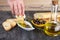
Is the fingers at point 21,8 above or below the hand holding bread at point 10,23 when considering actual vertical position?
above

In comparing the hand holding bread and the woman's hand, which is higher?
the woman's hand

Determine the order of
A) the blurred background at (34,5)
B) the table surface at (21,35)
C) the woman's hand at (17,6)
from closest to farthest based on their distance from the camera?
1. the table surface at (21,35)
2. the woman's hand at (17,6)
3. the blurred background at (34,5)

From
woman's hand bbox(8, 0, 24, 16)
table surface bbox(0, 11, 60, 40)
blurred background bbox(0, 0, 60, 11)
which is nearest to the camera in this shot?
table surface bbox(0, 11, 60, 40)

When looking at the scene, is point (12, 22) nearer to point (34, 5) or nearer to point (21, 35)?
point (21, 35)

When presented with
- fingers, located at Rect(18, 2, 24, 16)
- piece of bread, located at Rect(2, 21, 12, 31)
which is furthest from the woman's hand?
piece of bread, located at Rect(2, 21, 12, 31)

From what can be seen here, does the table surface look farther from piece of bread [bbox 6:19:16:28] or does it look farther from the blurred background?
the blurred background

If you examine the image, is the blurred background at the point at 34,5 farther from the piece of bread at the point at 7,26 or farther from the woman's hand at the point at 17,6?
the piece of bread at the point at 7,26

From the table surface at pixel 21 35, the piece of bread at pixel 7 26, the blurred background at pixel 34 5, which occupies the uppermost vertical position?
the blurred background at pixel 34 5

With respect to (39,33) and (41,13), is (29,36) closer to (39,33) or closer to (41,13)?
(39,33)

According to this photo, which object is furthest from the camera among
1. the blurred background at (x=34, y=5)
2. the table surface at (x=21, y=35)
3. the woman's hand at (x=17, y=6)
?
the blurred background at (x=34, y=5)

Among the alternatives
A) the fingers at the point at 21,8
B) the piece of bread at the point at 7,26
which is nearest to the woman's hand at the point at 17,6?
the fingers at the point at 21,8

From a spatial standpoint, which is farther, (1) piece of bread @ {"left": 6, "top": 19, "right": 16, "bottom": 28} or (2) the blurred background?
(2) the blurred background

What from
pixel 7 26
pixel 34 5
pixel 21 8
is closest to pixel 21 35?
pixel 7 26

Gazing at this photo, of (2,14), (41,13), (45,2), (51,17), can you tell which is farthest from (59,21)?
(2,14)
